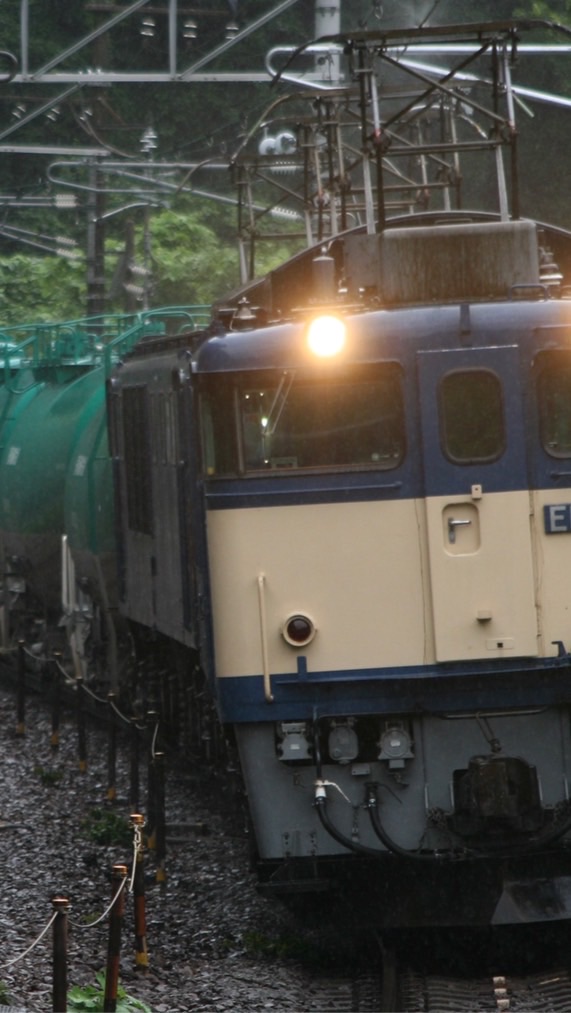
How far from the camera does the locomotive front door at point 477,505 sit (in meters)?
8.23

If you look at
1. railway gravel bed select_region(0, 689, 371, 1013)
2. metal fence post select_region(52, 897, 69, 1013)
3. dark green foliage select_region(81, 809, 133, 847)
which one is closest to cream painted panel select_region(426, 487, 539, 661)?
railway gravel bed select_region(0, 689, 371, 1013)

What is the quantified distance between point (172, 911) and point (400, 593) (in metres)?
2.48

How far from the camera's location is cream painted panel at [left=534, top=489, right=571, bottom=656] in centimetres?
827

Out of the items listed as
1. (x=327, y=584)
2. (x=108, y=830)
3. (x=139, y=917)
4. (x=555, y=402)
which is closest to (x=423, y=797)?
(x=327, y=584)

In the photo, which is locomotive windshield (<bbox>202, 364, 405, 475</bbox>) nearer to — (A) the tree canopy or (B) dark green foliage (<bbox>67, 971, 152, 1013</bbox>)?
(B) dark green foliage (<bbox>67, 971, 152, 1013</bbox>)

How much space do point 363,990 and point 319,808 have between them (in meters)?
0.81

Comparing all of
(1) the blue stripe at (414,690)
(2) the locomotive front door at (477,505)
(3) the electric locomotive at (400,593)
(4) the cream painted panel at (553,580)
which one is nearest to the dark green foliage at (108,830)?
(3) the electric locomotive at (400,593)

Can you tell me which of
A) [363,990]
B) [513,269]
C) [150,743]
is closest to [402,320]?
[513,269]

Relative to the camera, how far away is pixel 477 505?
8.27 meters

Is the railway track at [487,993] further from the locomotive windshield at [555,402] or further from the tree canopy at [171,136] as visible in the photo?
the tree canopy at [171,136]

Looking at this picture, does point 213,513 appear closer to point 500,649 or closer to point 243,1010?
point 500,649

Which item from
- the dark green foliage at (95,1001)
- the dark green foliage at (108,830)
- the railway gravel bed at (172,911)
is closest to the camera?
the dark green foliage at (95,1001)

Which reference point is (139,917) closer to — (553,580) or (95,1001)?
(95,1001)

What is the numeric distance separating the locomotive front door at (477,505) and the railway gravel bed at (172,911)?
63.4 inches
